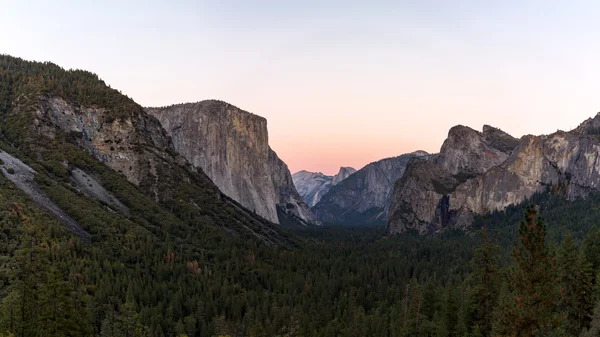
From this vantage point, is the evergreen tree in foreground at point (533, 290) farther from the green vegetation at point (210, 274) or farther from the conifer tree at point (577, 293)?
the conifer tree at point (577, 293)

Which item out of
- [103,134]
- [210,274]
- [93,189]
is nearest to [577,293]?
[210,274]

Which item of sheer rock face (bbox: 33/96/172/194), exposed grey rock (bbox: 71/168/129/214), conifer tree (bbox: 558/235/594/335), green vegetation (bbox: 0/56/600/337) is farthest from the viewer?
sheer rock face (bbox: 33/96/172/194)

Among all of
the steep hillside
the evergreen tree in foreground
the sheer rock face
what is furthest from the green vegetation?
the sheer rock face

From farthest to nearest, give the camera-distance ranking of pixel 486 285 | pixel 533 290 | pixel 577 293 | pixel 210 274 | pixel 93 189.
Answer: pixel 93 189 → pixel 210 274 → pixel 577 293 → pixel 486 285 → pixel 533 290

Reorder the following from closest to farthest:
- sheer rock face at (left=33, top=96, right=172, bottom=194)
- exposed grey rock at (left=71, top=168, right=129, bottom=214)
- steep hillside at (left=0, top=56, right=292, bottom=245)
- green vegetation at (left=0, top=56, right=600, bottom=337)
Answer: green vegetation at (left=0, top=56, right=600, bottom=337) → exposed grey rock at (left=71, top=168, right=129, bottom=214) → steep hillside at (left=0, top=56, right=292, bottom=245) → sheer rock face at (left=33, top=96, right=172, bottom=194)

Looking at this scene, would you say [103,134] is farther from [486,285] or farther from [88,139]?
[486,285]

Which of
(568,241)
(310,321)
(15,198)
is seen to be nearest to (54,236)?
(15,198)

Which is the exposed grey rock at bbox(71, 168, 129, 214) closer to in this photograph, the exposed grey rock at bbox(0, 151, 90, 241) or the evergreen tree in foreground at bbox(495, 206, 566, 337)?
the exposed grey rock at bbox(0, 151, 90, 241)

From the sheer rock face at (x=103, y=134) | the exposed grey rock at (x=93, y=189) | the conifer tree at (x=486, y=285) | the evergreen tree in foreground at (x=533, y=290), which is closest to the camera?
the evergreen tree in foreground at (x=533, y=290)

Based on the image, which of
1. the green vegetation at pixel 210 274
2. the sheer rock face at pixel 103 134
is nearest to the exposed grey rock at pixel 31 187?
the green vegetation at pixel 210 274

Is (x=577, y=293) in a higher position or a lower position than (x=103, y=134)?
lower
